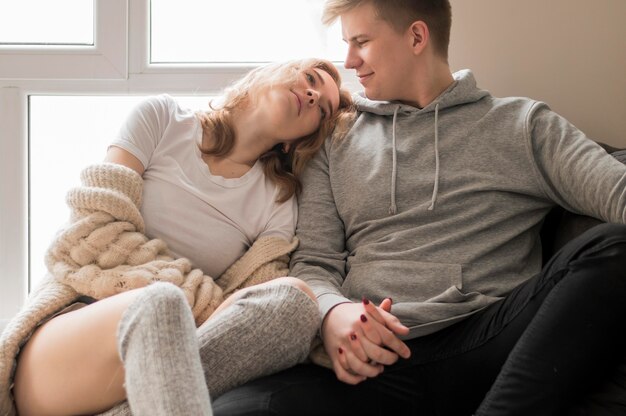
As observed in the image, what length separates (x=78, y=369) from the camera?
1158 mm

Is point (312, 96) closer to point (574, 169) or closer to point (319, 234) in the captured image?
point (319, 234)

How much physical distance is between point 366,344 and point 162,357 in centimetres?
42

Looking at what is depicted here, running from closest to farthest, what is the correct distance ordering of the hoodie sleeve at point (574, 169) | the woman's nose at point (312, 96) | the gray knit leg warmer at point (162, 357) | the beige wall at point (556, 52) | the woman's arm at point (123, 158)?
the gray knit leg warmer at point (162, 357) → the hoodie sleeve at point (574, 169) → the woman's arm at point (123, 158) → the woman's nose at point (312, 96) → the beige wall at point (556, 52)

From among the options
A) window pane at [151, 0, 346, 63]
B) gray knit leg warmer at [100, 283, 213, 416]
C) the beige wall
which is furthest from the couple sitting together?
window pane at [151, 0, 346, 63]

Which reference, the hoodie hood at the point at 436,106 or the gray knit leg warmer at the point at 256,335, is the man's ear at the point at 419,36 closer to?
the hoodie hood at the point at 436,106

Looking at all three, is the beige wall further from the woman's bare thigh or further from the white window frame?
the woman's bare thigh

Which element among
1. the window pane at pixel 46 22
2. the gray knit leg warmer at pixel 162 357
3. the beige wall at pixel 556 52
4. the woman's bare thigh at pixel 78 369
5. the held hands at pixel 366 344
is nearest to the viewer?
the gray knit leg warmer at pixel 162 357

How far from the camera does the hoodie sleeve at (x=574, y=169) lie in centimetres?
142

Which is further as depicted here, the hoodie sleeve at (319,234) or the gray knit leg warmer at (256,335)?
the hoodie sleeve at (319,234)

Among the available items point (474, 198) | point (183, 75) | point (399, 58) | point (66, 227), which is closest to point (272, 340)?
point (66, 227)

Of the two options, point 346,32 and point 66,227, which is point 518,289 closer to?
point 346,32

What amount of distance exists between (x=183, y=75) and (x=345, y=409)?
3.64 feet

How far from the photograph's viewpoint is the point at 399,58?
1.67 m

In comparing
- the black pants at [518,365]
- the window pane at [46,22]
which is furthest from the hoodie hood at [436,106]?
the window pane at [46,22]
